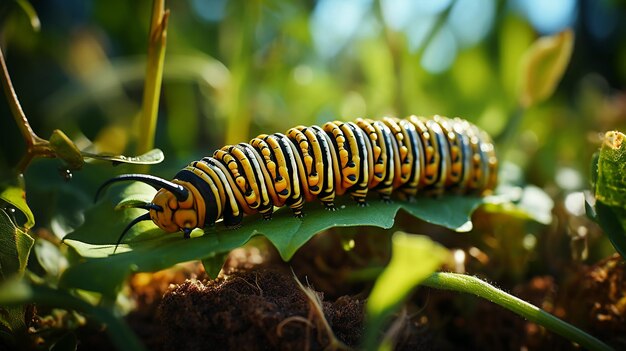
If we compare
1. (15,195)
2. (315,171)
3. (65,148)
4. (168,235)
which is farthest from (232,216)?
(15,195)

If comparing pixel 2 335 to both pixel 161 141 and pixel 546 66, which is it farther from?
pixel 546 66

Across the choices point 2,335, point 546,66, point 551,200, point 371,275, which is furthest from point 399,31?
point 2,335

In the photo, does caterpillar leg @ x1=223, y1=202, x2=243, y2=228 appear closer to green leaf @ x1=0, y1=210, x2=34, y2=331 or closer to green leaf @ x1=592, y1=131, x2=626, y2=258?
green leaf @ x1=0, y1=210, x2=34, y2=331

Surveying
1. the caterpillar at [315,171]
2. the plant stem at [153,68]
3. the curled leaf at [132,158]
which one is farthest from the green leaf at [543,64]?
the curled leaf at [132,158]

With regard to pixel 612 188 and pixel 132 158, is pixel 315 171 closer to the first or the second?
pixel 132 158

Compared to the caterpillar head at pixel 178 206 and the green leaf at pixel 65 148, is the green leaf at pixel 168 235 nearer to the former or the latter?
the caterpillar head at pixel 178 206
